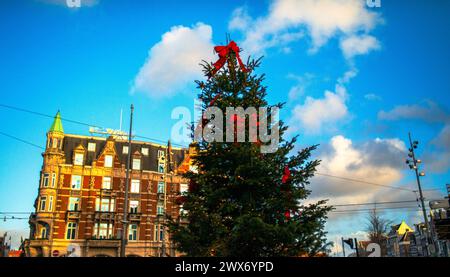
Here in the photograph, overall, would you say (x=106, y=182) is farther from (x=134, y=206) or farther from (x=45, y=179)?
(x=45, y=179)

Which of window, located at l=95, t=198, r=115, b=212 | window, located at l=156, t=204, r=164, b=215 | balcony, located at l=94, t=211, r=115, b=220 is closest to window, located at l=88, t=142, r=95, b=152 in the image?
window, located at l=95, t=198, r=115, b=212

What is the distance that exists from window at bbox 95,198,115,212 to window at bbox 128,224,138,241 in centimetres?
302

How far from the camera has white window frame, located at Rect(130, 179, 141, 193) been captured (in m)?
41.7

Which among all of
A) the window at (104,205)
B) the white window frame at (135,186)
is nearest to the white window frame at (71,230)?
the window at (104,205)

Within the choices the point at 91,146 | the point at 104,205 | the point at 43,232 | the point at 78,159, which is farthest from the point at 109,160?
the point at 43,232

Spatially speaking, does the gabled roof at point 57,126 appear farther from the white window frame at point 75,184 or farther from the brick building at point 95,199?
the white window frame at point 75,184

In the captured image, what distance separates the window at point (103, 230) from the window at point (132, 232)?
203 centimetres

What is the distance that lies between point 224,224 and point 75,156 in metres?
34.9

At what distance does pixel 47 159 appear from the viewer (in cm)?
3944

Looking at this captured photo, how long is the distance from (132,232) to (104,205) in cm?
458

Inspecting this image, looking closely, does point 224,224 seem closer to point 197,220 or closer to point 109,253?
point 197,220

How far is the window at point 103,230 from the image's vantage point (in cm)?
3853

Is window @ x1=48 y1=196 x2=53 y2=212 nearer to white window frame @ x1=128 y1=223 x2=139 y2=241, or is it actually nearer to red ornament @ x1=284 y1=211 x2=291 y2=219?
white window frame @ x1=128 y1=223 x2=139 y2=241
